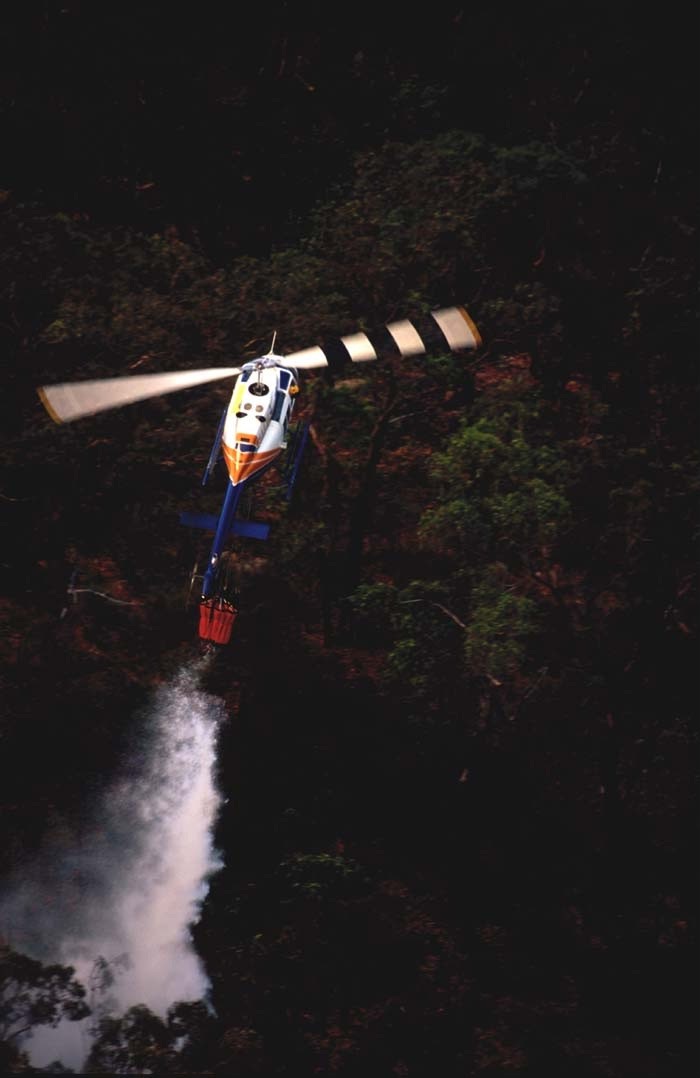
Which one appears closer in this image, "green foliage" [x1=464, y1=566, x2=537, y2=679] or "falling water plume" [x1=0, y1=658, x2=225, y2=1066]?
"falling water plume" [x1=0, y1=658, x2=225, y2=1066]

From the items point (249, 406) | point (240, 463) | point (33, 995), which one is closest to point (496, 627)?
point (240, 463)

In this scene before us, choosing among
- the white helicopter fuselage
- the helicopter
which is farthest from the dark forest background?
the white helicopter fuselage

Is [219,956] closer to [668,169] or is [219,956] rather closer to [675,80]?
[668,169]

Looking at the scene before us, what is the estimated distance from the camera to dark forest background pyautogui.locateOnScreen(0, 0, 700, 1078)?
1755 cm

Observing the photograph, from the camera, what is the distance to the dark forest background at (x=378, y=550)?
17547 millimetres

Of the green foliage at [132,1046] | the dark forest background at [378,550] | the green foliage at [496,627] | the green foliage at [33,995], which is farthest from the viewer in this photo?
the green foliage at [496,627]

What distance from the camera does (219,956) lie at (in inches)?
682

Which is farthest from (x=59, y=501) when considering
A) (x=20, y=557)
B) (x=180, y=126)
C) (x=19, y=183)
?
(x=180, y=126)

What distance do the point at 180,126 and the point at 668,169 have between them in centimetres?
1060

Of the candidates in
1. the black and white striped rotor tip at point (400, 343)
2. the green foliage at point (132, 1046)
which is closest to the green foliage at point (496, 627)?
the black and white striped rotor tip at point (400, 343)

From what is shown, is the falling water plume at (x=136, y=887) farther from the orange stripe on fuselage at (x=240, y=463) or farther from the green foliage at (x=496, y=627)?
the orange stripe on fuselage at (x=240, y=463)

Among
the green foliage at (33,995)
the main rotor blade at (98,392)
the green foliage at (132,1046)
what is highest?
the main rotor blade at (98,392)

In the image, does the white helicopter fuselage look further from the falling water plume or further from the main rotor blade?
the falling water plume

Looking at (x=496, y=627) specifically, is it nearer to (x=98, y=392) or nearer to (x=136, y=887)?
(x=136, y=887)
